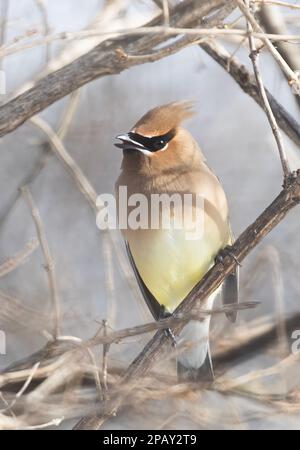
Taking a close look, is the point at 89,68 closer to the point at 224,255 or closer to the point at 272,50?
the point at 224,255

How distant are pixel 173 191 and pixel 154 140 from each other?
239 millimetres

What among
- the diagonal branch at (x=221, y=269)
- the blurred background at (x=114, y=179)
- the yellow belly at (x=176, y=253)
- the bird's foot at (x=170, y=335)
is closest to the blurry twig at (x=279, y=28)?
the blurred background at (x=114, y=179)

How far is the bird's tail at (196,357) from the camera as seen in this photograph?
13.2 feet

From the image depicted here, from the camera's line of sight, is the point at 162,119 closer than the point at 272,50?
No

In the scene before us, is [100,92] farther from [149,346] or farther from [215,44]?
[149,346]

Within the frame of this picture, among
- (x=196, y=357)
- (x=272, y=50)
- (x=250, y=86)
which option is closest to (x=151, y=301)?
(x=196, y=357)

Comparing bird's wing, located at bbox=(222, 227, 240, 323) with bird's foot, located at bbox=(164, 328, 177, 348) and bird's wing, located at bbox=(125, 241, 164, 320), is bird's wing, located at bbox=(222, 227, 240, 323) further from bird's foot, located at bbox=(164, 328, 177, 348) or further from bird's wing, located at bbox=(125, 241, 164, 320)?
bird's foot, located at bbox=(164, 328, 177, 348)

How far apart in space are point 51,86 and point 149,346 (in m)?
1.17

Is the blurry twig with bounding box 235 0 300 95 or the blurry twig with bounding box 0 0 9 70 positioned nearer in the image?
the blurry twig with bounding box 235 0 300 95

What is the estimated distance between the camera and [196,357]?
14.0ft

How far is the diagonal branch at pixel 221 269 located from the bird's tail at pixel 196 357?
36 cm

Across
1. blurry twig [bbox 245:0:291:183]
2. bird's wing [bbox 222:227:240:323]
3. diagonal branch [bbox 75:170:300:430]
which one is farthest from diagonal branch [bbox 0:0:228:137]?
bird's wing [bbox 222:227:240:323]

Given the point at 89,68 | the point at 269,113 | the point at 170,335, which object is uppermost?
the point at 89,68

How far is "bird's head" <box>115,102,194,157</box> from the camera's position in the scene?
149 inches
